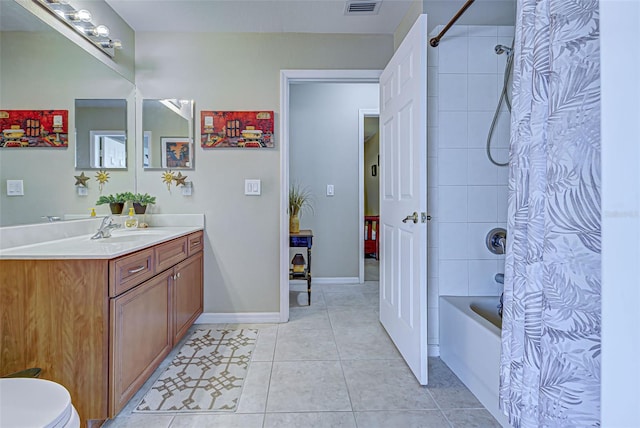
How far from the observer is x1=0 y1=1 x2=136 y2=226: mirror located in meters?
1.53

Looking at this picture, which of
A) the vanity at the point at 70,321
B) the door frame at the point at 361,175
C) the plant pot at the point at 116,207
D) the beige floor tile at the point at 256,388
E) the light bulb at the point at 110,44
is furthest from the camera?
the door frame at the point at 361,175

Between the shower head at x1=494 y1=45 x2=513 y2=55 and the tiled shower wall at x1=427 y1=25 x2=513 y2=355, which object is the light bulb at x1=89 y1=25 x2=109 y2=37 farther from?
the shower head at x1=494 y1=45 x2=513 y2=55

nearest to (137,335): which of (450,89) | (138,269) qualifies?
(138,269)

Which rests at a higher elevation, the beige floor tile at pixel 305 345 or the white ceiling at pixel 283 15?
the white ceiling at pixel 283 15

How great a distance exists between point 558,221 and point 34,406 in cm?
138

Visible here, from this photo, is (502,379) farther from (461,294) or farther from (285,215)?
(285,215)

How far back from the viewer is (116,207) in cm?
237

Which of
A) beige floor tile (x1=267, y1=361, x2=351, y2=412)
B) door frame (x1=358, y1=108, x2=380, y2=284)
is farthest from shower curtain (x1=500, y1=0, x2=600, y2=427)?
door frame (x1=358, y1=108, x2=380, y2=284)

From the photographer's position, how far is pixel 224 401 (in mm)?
1640

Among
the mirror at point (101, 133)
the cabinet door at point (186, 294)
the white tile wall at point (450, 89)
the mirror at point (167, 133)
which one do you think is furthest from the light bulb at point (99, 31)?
the white tile wall at point (450, 89)

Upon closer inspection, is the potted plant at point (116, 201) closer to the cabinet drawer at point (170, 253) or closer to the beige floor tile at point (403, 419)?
the cabinet drawer at point (170, 253)

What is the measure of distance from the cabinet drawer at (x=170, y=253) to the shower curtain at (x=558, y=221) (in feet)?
5.57

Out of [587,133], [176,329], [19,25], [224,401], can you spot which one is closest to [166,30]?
[19,25]

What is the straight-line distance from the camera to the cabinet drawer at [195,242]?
2.40 m
